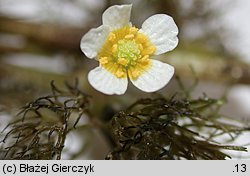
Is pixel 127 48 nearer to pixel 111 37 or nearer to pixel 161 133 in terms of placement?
pixel 111 37

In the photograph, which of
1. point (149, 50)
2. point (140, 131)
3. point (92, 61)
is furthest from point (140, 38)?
→ point (92, 61)


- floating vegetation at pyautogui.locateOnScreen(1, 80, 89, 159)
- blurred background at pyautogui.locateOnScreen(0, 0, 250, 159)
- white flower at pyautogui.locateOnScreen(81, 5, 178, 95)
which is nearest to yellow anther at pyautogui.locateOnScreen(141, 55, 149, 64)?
white flower at pyautogui.locateOnScreen(81, 5, 178, 95)

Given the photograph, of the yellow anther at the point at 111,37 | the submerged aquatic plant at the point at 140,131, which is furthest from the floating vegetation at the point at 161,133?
the yellow anther at the point at 111,37

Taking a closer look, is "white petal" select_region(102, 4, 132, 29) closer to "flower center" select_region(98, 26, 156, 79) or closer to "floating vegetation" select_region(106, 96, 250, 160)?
"flower center" select_region(98, 26, 156, 79)

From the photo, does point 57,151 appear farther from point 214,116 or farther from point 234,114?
point 234,114

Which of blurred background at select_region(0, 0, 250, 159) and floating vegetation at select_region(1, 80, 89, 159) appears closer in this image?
floating vegetation at select_region(1, 80, 89, 159)

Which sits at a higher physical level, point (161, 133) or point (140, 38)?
point (140, 38)

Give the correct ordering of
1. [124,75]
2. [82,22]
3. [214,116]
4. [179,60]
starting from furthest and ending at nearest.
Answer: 1. [82,22]
2. [179,60]
3. [214,116]
4. [124,75]

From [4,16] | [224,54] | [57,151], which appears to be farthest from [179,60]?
[57,151]
